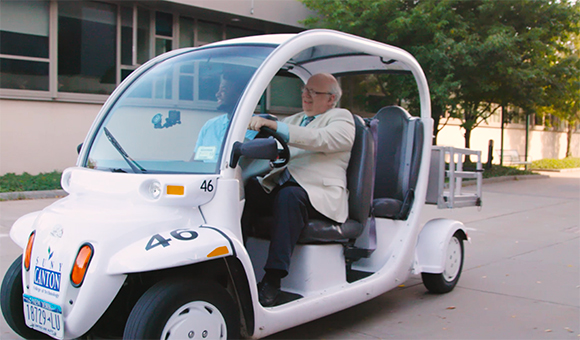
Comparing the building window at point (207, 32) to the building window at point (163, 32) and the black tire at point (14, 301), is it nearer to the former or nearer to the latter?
the building window at point (163, 32)

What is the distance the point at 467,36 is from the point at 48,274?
1405 centimetres

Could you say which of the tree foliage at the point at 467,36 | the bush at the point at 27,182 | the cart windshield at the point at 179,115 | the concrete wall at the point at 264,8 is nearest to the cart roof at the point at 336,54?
the cart windshield at the point at 179,115

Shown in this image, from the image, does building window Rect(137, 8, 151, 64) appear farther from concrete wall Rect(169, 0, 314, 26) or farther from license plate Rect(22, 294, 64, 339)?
license plate Rect(22, 294, 64, 339)

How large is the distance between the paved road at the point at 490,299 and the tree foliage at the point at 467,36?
265 inches

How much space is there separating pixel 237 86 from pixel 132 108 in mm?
730

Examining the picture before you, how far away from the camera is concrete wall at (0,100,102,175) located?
1208 cm

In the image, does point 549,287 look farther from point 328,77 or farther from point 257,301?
point 257,301

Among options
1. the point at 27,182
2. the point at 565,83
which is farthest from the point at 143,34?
the point at 565,83

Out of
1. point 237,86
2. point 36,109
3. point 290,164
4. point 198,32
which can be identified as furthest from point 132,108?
point 198,32

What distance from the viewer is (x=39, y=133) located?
12508 millimetres

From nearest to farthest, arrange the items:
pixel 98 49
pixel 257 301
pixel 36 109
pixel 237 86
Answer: pixel 257 301
pixel 237 86
pixel 36 109
pixel 98 49

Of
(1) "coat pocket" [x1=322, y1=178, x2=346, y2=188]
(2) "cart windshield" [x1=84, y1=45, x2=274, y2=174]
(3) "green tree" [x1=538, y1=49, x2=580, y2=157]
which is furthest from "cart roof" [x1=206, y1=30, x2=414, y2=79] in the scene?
(3) "green tree" [x1=538, y1=49, x2=580, y2=157]

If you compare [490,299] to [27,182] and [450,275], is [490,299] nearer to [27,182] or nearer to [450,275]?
[450,275]

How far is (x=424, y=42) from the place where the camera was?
15836mm
